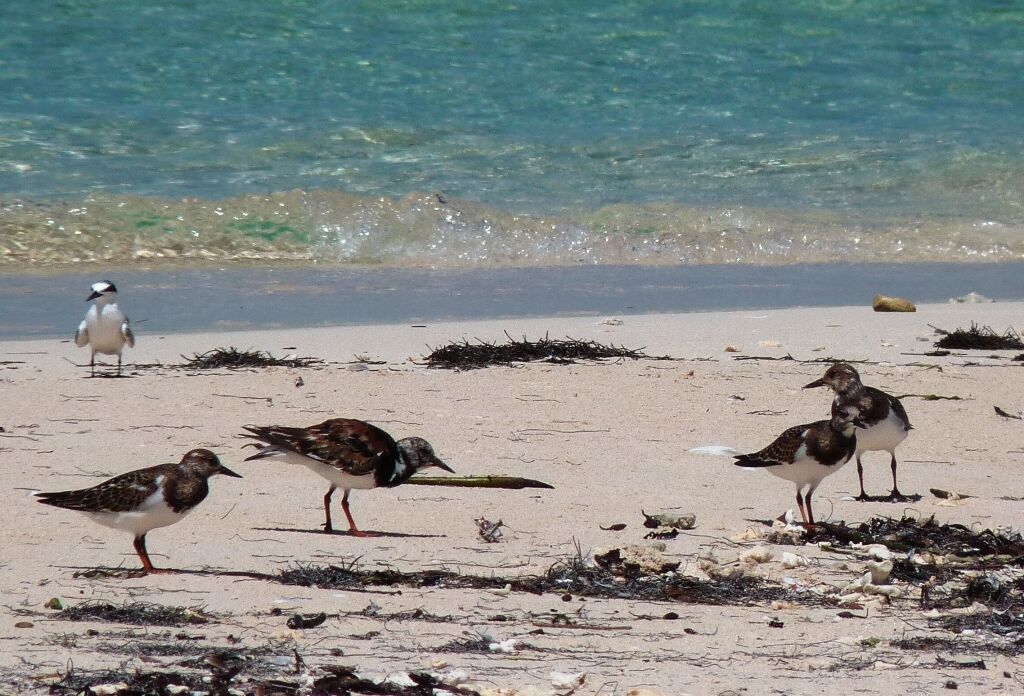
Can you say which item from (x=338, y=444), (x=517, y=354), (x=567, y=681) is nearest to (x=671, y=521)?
(x=338, y=444)

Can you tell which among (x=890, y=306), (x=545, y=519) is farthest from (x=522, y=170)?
(x=545, y=519)

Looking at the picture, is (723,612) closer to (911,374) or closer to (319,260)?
(911,374)

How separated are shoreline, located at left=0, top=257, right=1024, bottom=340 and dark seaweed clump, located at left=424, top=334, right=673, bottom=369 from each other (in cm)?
205

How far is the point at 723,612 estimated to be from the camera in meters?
4.40

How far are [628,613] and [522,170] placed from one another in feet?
46.6

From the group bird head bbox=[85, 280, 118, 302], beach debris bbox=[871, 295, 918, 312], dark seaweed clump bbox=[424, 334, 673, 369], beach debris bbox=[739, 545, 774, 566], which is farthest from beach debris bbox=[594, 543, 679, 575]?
beach debris bbox=[871, 295, 918, 312]

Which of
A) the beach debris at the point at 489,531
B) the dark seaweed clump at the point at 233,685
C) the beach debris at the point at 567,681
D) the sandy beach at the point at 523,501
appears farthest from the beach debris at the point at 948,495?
the dark seaweed clump at the point at 233,685

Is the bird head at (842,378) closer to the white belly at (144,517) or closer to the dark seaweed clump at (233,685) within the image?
the white belly at (144,517)

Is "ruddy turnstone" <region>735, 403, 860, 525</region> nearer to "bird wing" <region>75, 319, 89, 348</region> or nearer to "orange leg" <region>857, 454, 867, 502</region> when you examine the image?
"orange leg" <region>857, 454, 867, 502</region>

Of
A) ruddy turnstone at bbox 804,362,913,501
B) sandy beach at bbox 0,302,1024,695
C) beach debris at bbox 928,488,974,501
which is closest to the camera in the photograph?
sandy beach at bbox 0,302,1024,695

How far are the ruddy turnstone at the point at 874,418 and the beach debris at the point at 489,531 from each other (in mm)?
1810

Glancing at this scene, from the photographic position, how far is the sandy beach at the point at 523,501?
3875mm

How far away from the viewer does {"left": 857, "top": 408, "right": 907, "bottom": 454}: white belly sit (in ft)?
20.6

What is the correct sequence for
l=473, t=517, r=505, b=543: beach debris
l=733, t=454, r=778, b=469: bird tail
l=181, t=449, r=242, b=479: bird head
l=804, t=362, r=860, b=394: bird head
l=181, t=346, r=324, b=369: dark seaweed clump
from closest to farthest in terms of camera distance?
l=181, t=449, r=242, b=479: bird head < l=473, t=517, r=505, b=543: beach debris < l=733, t=454, r=778, b=469: bird tail < l=804, t=362, r=860, b=394: bird head < l=181, t=346, r=324, b=369: dark seaweed clump
